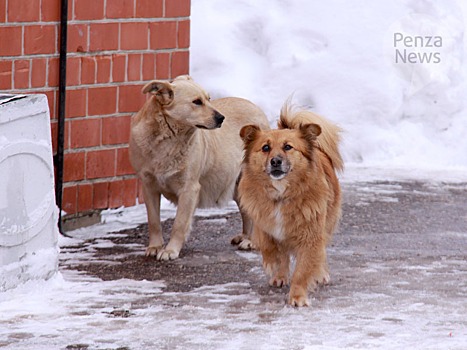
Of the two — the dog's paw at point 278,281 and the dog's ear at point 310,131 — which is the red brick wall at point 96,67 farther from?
the dog's ear at point 310,131

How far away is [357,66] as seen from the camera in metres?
13.2

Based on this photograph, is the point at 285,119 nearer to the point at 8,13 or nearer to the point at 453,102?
the point at 8,13

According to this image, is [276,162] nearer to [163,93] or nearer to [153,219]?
[163,93]

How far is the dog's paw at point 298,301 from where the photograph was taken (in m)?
6.61

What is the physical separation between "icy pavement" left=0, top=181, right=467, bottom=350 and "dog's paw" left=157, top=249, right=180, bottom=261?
2.8 inches

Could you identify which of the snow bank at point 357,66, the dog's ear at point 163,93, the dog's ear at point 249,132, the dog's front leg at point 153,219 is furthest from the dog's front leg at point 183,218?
the snow bank at point 357,66

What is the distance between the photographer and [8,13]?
8281 millimetres

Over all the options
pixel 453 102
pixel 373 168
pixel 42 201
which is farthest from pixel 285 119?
pixel 453 102

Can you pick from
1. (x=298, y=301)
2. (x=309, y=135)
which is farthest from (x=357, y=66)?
(x=298, y=301)

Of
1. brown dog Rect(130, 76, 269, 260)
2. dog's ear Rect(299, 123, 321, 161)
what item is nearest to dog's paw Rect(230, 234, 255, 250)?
brown dog Rect(130, 76, 269, 260)

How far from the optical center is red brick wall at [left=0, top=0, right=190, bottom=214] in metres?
8.45

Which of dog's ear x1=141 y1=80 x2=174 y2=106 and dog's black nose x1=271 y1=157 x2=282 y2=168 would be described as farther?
dog's ear x1=141 y1=80 x2=174 y2=106

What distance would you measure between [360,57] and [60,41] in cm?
543

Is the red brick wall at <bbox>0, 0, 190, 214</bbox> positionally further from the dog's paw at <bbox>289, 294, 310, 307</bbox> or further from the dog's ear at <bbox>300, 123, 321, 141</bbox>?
the dog's paw at <bbox>289, 294, 310, 307</bbox>
